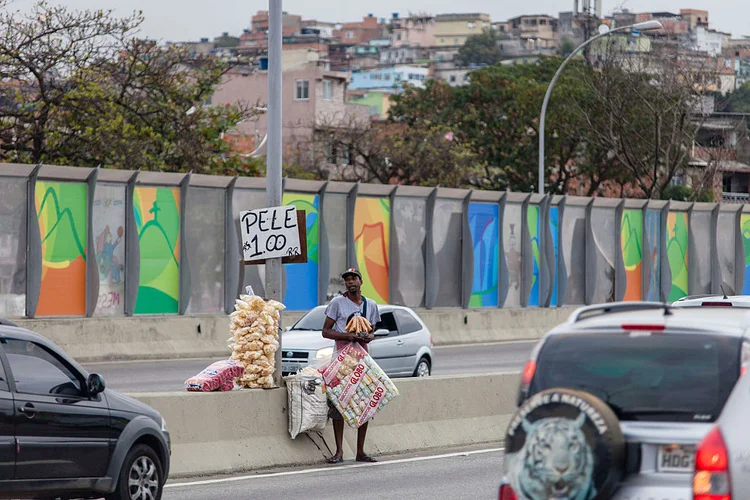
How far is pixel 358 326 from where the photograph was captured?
44.4 ft

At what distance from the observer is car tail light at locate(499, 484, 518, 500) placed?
282 inches

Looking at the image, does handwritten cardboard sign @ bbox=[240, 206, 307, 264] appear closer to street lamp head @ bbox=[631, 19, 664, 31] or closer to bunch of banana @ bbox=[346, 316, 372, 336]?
bunch of banana @ bbox=[346, 316, 372, 336]

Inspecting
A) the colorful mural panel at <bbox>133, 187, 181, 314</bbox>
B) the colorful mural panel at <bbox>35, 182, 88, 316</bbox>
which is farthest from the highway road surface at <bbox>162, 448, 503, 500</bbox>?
the colorful mural panel at <bbox>133, 187, 181, 314</bbox>

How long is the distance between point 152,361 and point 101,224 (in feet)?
9.40

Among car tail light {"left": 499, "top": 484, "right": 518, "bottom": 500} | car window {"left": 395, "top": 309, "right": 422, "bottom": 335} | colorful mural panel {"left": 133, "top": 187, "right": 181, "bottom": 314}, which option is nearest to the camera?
car tail light {"left": 499, "top": 484, "right": 518, "bottom": 500}

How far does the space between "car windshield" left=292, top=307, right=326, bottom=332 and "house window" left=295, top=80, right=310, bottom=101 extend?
6868cm

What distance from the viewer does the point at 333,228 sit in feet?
103

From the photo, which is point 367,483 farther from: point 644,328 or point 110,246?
point 110,246

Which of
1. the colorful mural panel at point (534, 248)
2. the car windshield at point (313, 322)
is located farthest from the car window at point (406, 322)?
the colorful mural panel at point (534, 248)

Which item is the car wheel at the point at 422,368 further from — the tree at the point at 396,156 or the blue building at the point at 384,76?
the blue building at the point at 384,76

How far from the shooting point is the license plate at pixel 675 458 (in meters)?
6.71

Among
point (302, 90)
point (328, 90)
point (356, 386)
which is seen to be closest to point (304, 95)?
point (302, 90)

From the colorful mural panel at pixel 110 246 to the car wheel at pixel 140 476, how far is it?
52.5 feet

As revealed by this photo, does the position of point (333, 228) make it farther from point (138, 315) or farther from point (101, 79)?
point (101, 79)
